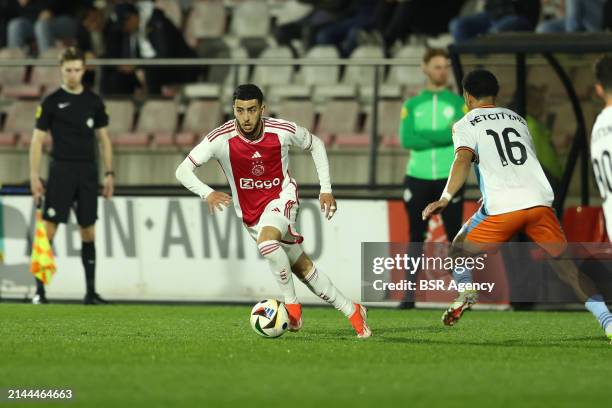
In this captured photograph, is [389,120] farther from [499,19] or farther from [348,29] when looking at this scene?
[348,29]

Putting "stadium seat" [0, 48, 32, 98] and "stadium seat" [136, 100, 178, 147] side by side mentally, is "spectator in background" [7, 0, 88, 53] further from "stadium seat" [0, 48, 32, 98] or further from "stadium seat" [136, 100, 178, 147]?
"stadium seat" [136, 100, 178, 147]

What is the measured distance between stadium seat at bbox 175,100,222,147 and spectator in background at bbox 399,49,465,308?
140 inches

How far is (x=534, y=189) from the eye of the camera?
30.6 ft

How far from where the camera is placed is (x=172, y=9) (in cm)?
2019

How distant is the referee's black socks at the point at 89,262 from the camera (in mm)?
13718

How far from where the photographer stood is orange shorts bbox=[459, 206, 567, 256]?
9320mm

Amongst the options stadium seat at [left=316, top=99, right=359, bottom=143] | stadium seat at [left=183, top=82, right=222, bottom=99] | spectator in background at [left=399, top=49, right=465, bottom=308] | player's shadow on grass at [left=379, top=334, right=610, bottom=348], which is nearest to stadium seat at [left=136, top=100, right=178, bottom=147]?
stadium seat at [left=183, top=82, right=222, bottom=99]

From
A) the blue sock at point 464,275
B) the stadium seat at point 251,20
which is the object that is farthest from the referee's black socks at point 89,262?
the stadium seat at point 251,20

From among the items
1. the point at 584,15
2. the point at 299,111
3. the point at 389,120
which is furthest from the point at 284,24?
the point at 584,15

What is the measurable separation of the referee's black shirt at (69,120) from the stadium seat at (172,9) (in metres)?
6.67

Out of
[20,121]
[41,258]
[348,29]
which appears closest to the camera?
[41,258]

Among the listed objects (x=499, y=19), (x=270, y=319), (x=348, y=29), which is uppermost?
(x=499, y=19)

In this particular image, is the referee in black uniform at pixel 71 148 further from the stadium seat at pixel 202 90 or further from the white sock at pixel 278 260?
the white sock at pixel 278 260

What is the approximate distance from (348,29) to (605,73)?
10464mm
